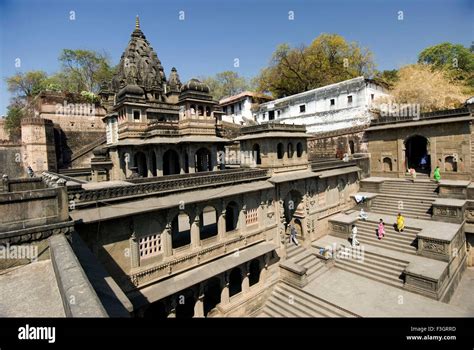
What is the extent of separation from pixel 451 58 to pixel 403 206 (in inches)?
1634

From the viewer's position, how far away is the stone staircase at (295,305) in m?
12.3

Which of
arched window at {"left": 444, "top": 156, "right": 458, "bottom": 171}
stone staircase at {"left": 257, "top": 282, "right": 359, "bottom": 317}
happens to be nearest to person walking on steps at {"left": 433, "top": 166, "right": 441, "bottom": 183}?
arched window at {"left": 444, "top": 156, "right": 458, "bottom": 171}

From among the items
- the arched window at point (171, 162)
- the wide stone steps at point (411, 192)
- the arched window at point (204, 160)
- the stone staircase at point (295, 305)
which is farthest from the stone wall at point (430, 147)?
the arched window at point (171, 162)

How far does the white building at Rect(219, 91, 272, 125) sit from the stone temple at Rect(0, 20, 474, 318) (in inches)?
768

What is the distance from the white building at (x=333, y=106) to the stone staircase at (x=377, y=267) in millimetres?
16776

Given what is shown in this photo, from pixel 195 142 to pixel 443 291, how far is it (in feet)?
56.2

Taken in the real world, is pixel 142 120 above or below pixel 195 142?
above

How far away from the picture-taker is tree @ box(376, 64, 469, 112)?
2778 centimetres

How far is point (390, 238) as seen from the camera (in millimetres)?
16688

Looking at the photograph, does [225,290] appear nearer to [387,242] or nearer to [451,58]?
[387,242]

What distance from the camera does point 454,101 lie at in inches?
1078

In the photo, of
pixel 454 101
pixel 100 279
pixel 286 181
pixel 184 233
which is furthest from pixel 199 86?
pixel 454 101

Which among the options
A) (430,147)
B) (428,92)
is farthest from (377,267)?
(428,92)
